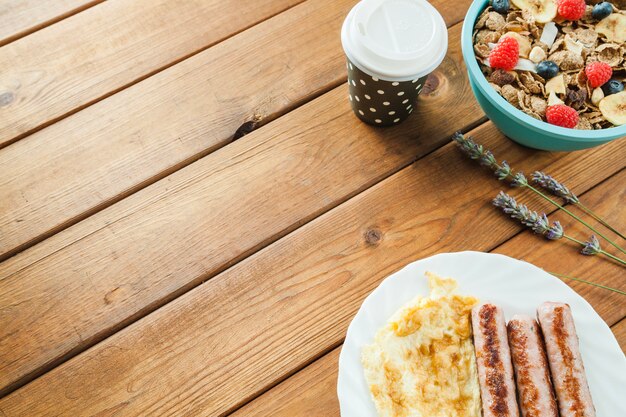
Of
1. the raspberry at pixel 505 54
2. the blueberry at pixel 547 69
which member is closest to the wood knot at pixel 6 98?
the raspberry at pixel 505 54

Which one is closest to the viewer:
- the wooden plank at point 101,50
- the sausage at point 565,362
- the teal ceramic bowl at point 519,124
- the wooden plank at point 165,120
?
the sausage at point 565,362

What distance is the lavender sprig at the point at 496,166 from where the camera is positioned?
1.40 m

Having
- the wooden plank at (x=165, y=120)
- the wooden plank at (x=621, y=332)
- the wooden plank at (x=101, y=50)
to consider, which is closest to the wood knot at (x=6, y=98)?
the wooden plank at (x=101, y=50)

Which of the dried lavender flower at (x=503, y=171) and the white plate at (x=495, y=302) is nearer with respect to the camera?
the white plate at (x=495, y=302)

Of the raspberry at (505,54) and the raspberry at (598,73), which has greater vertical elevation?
the raspberry at (505,54)

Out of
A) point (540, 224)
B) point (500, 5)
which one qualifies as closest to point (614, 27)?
point (500, 5)

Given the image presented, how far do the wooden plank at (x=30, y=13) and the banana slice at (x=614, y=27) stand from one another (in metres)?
1.41

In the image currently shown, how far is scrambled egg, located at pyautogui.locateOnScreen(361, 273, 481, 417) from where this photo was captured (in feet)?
3.90

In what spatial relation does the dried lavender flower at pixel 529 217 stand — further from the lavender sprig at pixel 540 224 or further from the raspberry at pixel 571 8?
the raspberry at pixel 571 8

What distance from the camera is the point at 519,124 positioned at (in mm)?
1287

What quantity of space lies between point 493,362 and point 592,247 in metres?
0.43


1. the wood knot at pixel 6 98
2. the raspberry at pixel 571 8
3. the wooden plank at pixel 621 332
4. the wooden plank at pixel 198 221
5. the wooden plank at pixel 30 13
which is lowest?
the wooden plank at pixel 621 332

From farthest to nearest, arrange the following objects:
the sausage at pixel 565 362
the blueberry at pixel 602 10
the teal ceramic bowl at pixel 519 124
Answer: the blueberry at pixel 602 10
the teal ceramic bowl at pixel 519 124
the sausage at pixel 565 362

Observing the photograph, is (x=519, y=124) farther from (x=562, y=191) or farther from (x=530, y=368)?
(x=530, y=368)
